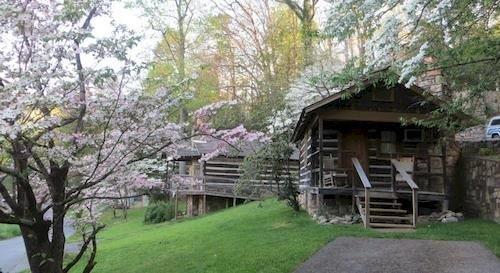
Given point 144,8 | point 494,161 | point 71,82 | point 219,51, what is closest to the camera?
point 71,82

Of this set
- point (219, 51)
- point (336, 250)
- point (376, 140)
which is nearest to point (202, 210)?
point (219, 51)

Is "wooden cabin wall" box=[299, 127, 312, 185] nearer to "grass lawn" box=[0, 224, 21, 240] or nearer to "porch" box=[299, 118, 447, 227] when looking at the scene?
"porch" box=[299, 118, 447, 227]

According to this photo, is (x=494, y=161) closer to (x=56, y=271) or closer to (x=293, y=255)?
(x=293, y=255)

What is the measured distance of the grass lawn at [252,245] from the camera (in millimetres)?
10984

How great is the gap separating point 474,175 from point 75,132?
12.8m

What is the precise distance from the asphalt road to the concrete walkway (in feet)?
32.9

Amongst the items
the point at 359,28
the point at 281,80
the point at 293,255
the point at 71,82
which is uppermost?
the point at 281,80

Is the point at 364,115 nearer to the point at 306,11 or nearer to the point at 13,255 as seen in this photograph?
the point at 13,255

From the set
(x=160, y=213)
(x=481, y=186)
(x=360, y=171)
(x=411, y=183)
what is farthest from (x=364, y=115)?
(x=160, y=213)

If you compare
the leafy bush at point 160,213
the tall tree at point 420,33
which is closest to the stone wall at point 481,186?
the tall tree at point 420,33

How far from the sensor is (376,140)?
1761 cm

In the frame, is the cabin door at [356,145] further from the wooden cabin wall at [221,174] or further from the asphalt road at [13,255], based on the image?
the wooden cabin wall at [221,174]

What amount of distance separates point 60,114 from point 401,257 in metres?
6.85

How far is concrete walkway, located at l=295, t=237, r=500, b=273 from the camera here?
9258 millimetres
